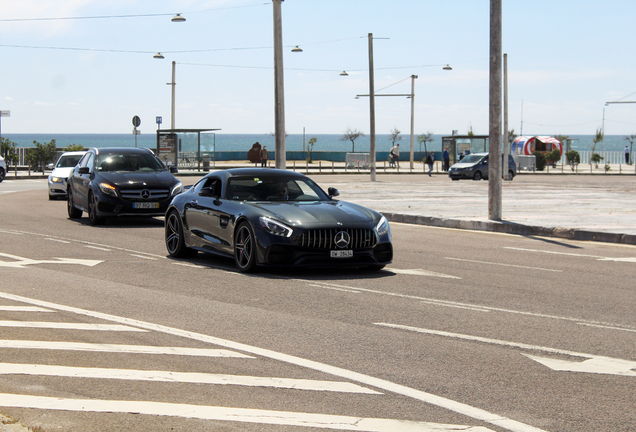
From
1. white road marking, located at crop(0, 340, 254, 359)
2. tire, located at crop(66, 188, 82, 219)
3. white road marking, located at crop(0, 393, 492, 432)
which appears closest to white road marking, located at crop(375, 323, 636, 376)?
white road marking, located at crop(0, 393, 492, 432)

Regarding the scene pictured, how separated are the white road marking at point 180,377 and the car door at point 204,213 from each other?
5.67 m

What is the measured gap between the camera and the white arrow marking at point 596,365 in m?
5.95

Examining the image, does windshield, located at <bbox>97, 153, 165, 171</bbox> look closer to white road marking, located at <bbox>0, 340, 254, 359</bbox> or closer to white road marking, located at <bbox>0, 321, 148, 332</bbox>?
white road marking, located at <bbox>0, 321, 148, 332</bbox>

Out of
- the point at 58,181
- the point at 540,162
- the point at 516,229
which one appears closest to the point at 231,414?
the point at 516,229

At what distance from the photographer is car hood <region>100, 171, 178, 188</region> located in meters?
17.9

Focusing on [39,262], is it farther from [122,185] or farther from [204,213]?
[122,185]

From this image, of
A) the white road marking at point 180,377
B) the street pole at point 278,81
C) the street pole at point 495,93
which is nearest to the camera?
the white road marking at point 180,377

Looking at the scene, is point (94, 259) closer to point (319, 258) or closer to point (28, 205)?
point (319, 258)

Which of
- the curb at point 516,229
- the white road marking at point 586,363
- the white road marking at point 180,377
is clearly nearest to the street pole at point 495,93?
the curb at point 516,229

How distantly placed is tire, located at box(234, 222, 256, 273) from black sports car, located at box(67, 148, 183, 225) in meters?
7.00

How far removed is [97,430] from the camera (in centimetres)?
464

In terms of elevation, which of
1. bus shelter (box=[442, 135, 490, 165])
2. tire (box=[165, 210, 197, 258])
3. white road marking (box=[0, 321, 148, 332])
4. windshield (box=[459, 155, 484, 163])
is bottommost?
white road marking (box=[0, 321, 148, 332])

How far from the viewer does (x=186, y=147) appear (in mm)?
45438

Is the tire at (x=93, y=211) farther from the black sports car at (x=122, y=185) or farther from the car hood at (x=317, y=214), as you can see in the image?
the car hood at (x=317, y=214)
